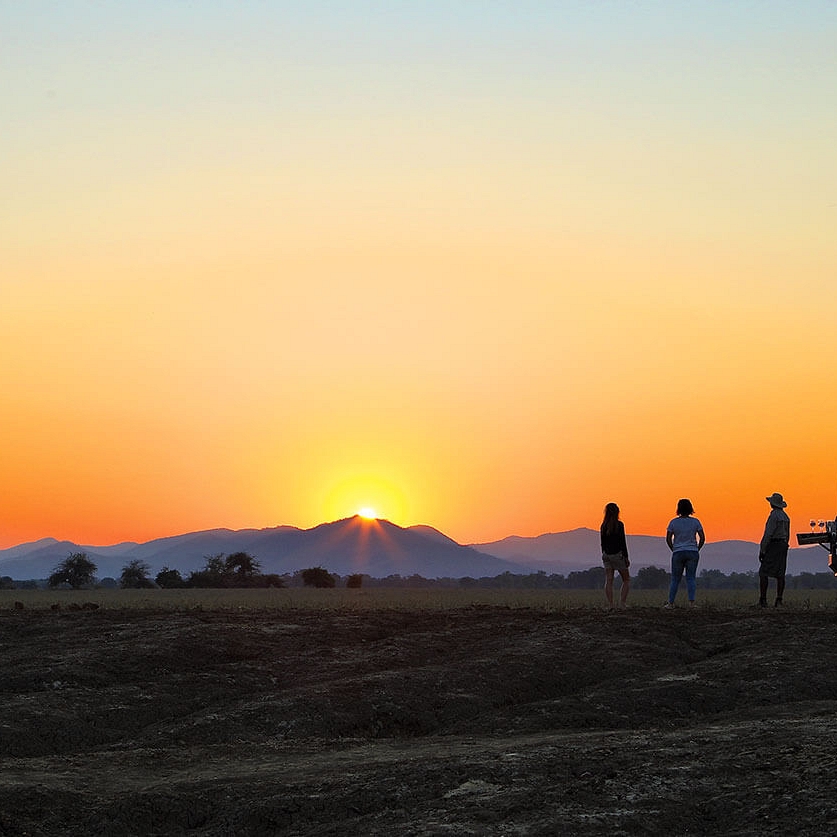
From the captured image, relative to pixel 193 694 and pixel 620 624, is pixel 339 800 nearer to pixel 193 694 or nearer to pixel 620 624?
pixel 193 694

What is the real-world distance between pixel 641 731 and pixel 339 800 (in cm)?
398

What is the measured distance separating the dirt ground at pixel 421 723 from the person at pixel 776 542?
2606 millimetres

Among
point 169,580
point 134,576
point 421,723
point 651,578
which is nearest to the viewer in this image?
point 421,723

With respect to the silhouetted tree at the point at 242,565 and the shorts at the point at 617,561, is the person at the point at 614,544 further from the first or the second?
the silhouetted tree at the point at 242,565

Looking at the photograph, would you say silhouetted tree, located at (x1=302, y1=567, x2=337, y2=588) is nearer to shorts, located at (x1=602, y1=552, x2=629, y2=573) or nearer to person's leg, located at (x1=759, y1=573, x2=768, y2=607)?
shorts, located at (x1=602, y1=552, x2=629, y2=573)

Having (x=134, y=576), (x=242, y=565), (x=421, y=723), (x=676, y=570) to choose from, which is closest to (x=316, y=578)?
(x=242, y=565)

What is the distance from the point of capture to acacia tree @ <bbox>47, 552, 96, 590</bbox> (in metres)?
91.4

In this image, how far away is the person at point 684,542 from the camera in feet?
77.1

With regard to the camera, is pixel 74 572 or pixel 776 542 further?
pixel 74 572

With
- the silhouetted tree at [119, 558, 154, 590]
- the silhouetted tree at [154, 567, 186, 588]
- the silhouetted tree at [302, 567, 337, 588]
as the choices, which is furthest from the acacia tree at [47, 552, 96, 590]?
the silhouetted tree at [302, 567, 337, 588]

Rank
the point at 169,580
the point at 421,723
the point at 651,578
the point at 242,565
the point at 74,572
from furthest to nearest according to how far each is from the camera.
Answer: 1. the point at 651,578
2. the point at 74,572
3. the point at 242,565
4. the point at 169,580
5. the point at 421,723

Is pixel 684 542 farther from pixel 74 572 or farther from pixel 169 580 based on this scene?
pixel 74 572

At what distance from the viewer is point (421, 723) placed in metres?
14.9

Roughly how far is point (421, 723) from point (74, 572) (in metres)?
81.6
